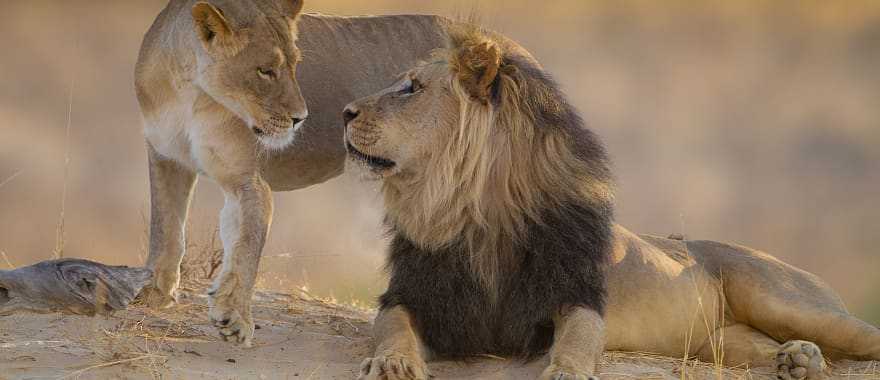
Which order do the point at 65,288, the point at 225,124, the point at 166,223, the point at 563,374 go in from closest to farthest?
the point at 563,374 < the point at 65,288 < the point at 225,124 < the point at 166,223

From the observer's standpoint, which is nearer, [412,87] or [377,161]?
[377,161]

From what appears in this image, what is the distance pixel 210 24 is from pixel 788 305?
→ 2.55m

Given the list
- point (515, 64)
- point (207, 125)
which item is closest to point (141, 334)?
point (207, 125)

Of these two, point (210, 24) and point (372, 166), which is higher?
point (210, 24)

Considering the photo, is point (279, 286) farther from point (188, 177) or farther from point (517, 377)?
point (517, 377)

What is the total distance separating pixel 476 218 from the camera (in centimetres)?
459

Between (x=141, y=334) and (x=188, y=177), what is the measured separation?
1285 mm

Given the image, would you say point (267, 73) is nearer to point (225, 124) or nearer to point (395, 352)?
point (225, 124)

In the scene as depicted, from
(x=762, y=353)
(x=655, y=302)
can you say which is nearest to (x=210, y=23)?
(x=655, y=302)

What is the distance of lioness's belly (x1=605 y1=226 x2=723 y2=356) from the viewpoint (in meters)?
5.22

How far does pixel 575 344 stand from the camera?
4.33 m

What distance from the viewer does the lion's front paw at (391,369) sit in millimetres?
4152

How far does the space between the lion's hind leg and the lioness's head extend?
183cm

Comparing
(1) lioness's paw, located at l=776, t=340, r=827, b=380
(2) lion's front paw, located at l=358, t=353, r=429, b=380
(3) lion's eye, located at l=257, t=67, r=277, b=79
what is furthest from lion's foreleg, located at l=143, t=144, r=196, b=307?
(1) lioness's paw, located at l=776, t=340, r=827, b=380
